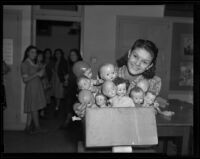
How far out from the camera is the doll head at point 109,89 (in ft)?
3.56

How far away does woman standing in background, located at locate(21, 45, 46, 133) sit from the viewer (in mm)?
1178

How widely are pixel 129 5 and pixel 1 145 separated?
2.56 feet

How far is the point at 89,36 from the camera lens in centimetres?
116

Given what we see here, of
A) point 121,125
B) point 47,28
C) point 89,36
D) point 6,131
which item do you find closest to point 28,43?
point 47,28

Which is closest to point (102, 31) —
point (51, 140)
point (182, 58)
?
point (182, 58)

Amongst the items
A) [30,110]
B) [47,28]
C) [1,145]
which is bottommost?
[1,145]

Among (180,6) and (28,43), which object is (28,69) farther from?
(180,6)

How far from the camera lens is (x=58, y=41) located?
1.18 m

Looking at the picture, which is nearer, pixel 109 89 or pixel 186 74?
pixel 109 89

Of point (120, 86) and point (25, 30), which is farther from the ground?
point (25, 30)

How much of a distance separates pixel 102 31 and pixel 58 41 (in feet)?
0.63

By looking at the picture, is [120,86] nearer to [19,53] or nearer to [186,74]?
[186,74]

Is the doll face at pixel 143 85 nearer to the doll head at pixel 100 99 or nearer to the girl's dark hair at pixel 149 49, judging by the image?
the girl's dark hair at pixel 149 49

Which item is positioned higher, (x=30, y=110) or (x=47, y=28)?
(x=47, y=28)
